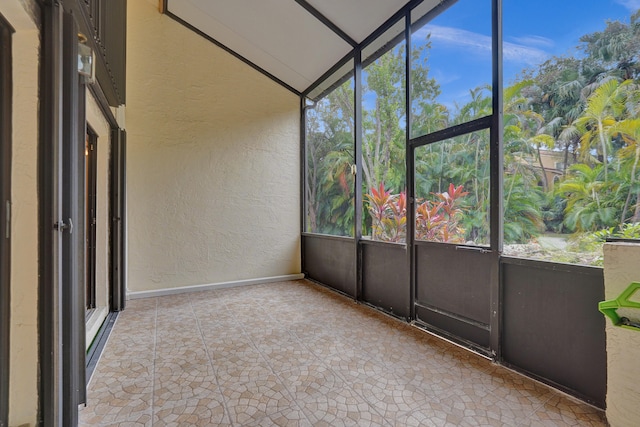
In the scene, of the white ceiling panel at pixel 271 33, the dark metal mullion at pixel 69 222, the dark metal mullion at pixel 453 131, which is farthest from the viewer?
the white ceiling panel at pixel 271 33

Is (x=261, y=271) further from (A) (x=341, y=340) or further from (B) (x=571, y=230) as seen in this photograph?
(B) (x=571, y=230)

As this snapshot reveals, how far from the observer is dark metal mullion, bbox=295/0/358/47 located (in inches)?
139

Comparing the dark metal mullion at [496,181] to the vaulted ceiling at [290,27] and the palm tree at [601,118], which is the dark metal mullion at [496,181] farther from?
the vaulted ceiling at [290,27]

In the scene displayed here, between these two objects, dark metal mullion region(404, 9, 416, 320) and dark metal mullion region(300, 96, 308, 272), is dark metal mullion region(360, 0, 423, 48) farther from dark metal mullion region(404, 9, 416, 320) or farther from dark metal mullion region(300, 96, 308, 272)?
dark metal mullion region(300, 96, 308, 272)

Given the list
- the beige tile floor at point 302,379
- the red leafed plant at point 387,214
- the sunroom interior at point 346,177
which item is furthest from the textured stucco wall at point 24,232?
the red leafed plant at point 387,214

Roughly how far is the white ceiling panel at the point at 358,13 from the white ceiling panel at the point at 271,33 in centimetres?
19

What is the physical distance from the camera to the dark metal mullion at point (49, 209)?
1334 millimetres

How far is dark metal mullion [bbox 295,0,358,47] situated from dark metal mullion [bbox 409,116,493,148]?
1615 mm

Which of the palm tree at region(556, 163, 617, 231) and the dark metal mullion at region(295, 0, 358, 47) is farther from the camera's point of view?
the dark metal mullion at region(295, 0, 358, 47)

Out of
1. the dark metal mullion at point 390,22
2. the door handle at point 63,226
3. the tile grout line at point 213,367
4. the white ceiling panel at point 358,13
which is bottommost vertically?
the tile grout line at point 213,367

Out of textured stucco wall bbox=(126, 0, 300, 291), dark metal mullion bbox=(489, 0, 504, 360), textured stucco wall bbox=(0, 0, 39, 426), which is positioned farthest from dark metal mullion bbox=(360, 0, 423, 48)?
textured stucco wall bbox=(0, 0, 39, 426)

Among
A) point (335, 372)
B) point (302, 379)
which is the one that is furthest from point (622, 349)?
point (302, 379)

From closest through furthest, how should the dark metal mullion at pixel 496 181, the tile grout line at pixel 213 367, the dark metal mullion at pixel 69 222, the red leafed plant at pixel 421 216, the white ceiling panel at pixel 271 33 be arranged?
1. the dark metal mullion at pixel 69 222
2. the tile grout line at pixel 213 367
3. the dark metal mullion at pixel 496 181
4. the red leafed plant at pixel 421 216
5. the white ceiling panel at pixel 271 33

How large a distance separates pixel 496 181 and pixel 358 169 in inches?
71.3
